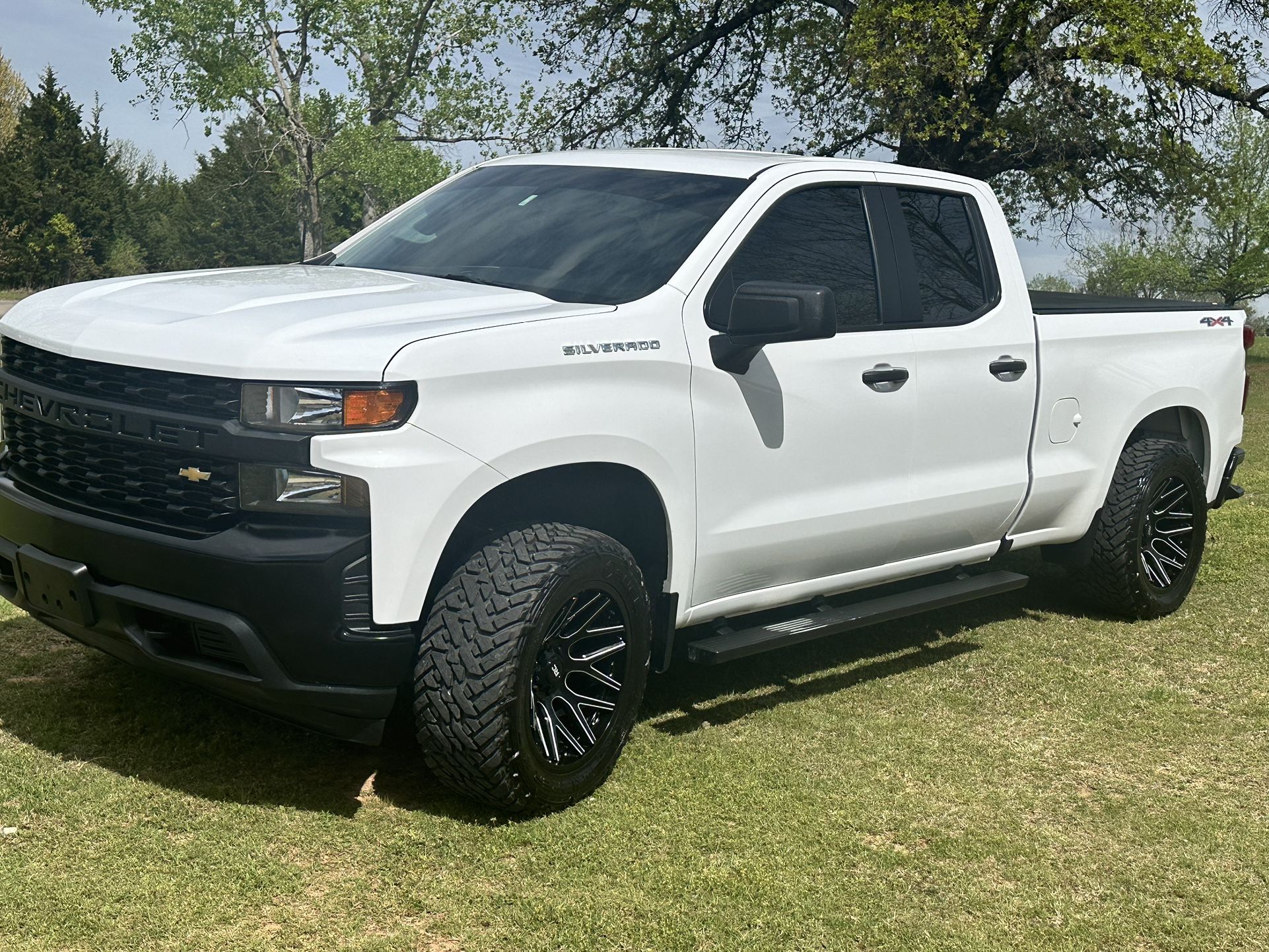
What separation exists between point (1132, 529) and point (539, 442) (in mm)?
3731

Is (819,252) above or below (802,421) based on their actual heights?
above

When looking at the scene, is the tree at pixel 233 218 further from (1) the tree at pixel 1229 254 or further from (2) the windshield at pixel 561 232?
(2) the windshield at pixel 561 232

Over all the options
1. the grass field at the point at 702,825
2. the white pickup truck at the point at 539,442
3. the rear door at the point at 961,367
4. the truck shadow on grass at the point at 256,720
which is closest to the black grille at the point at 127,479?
the white pickup truck at the point at 539,442

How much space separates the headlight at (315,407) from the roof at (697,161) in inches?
76.6

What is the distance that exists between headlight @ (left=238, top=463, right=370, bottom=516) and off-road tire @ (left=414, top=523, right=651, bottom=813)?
47 centimetres

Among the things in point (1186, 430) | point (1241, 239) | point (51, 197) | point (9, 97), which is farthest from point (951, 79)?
point (9, 97)

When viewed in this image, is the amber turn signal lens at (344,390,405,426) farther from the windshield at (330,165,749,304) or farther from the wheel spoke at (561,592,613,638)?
the windshield at (330,165,749,304)

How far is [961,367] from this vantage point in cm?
551

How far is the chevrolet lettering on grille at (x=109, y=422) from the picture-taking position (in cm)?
375

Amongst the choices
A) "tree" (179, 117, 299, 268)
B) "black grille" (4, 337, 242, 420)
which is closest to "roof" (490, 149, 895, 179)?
"black grille" (4, 337, 242, 420)

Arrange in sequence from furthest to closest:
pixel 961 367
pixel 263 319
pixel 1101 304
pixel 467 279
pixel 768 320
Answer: pixel 1101 304 < pixel 961 367 < pixel 467 279 < pixel 768 320 < pixel 263 319

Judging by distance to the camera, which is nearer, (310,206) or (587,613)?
(587,613)

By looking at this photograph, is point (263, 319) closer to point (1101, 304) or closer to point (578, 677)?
point (578, 677)

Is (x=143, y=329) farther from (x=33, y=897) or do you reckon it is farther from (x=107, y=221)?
(x=107, y=221)
